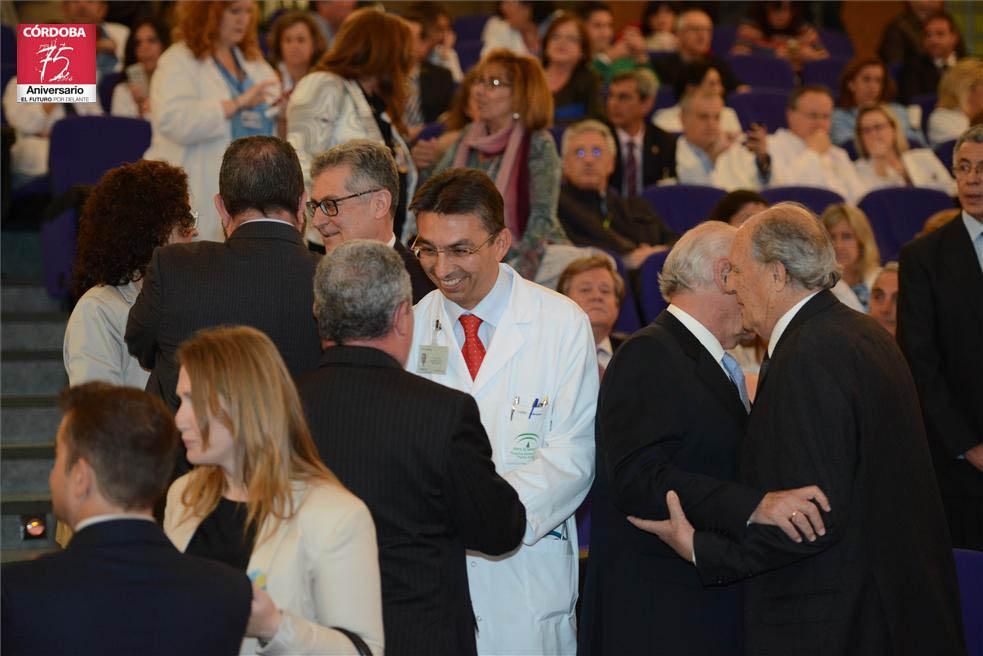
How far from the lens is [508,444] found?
352cm

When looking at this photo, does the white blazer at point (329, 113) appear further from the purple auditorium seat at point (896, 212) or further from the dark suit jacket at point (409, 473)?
the purple auditorium seat at point (896, 212)

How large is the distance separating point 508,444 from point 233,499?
109cm

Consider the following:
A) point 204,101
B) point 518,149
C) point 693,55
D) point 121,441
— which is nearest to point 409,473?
point 121,441

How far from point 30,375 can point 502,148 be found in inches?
94.6

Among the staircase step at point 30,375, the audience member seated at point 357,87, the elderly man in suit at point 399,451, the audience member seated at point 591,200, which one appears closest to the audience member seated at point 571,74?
the audience member seated at point 591,200

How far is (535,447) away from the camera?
3.52m

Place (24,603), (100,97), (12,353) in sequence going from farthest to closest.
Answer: (100,97) → (12,353) → (24,603)

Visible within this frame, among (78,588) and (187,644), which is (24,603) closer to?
(78,588)

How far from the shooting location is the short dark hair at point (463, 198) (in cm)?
347

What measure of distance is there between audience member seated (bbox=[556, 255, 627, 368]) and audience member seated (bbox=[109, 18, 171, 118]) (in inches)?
135

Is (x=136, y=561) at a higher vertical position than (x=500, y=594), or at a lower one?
higher

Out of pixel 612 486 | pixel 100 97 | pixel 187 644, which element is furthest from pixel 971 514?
pixel 100 97

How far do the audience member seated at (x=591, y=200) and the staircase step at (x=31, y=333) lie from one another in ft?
8.52

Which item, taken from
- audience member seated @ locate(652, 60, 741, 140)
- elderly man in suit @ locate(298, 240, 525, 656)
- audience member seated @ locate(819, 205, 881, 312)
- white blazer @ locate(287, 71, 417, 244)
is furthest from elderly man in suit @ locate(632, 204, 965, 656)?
audience member seated @ locate(652, 60, 741, 140)
